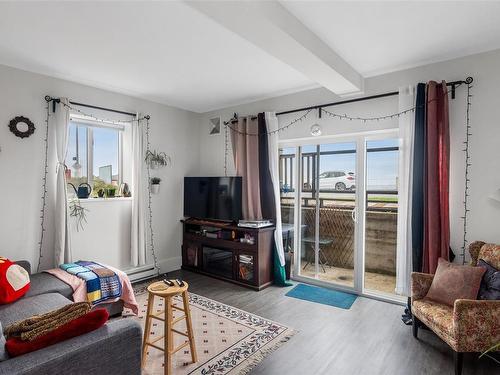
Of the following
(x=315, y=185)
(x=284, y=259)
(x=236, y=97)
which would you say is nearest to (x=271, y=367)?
(x=284, y=259)

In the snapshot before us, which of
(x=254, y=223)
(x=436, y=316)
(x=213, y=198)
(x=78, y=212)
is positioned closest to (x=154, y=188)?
(x=213, y=198)

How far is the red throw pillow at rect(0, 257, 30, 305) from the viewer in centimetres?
235

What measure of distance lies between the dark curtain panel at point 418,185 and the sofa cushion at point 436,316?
526mm

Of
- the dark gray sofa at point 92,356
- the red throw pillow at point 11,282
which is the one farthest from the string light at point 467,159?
the red throw pillow at point 11,282

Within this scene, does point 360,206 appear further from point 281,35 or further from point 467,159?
point 281,35

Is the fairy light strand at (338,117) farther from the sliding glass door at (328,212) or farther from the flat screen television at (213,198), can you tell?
the flat screen television at (213,198)

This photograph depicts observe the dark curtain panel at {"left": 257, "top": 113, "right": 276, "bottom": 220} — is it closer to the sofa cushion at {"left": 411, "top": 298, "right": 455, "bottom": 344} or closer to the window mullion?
the sofa cushion at {"left": 411, "top": 298, "right": 455, "bottom": 344}

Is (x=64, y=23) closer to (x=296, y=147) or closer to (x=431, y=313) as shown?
(x=296, y=147)

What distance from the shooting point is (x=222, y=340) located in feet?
8.50

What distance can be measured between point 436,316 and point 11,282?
331 cm

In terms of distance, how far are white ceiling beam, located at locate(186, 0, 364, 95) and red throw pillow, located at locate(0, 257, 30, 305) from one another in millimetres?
2478

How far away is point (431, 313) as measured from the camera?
2.32m

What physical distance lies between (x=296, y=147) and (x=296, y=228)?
1.11 m

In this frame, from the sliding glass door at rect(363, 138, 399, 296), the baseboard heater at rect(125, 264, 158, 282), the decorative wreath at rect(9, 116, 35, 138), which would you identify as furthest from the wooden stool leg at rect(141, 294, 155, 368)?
the sliding glass door at rect(363, 138, 399, 296)
